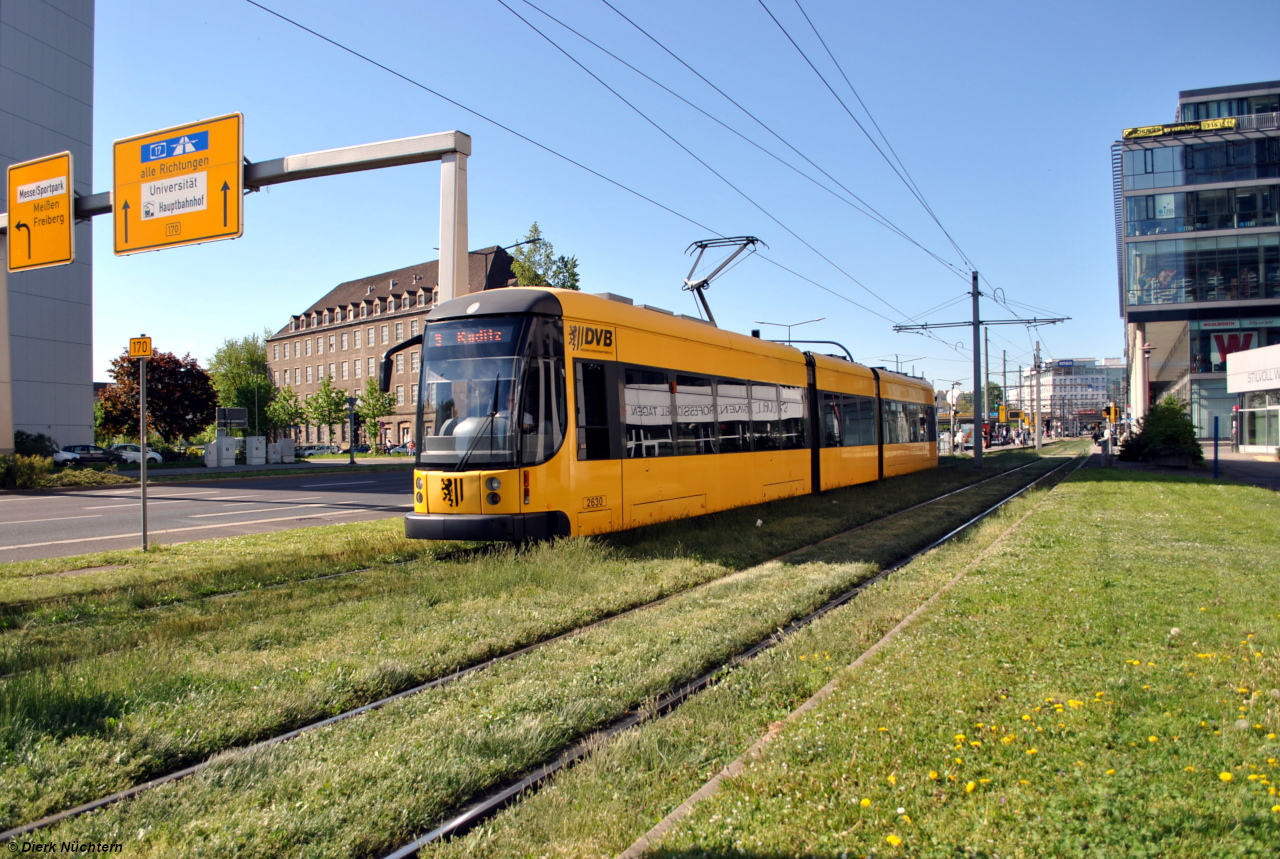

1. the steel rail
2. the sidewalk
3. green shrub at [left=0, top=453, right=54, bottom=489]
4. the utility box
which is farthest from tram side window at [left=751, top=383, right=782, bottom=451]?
the utility box

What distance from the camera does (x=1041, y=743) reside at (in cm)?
382

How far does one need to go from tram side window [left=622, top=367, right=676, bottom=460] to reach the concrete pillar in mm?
3495

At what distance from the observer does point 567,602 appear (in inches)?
292

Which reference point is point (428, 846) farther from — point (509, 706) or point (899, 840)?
point (899, 840)

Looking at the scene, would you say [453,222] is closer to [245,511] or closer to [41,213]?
[41,213]

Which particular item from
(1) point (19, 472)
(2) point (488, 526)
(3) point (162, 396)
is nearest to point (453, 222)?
(2) point (488, 526)

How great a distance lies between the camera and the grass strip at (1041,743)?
304 cm

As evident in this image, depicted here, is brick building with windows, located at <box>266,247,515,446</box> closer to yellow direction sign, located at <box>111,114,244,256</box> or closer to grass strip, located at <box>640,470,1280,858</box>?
yellow direction sign, located at <box>111,114,244,256</box>

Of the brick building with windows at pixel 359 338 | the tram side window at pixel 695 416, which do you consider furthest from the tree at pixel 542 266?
the brick building with windows at pixel 359 338

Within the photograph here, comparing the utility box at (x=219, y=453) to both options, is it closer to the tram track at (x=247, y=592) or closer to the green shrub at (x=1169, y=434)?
the tram track at (x=247, y=592)

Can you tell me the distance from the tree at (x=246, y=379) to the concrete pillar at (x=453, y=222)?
65487mm

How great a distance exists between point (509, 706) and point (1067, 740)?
114 inches

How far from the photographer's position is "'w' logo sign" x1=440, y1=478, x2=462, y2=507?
371 inches

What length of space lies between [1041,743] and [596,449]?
22.8 ft
